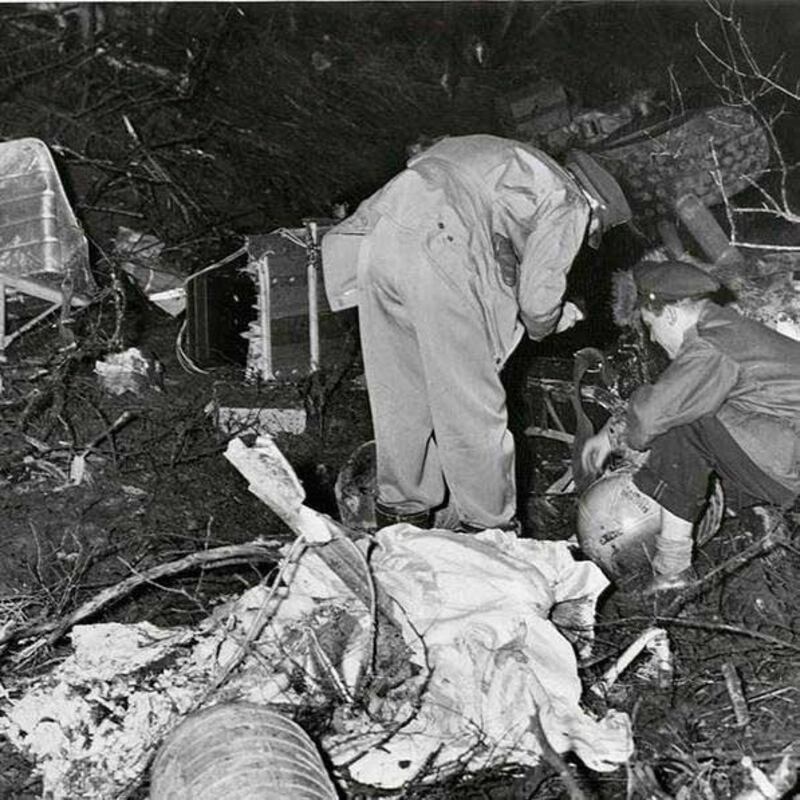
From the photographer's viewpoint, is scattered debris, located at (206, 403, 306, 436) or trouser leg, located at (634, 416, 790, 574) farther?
scattered debris, located at (206, 403, 306, 436)

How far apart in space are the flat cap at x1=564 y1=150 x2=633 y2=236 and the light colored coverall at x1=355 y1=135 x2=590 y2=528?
12cm

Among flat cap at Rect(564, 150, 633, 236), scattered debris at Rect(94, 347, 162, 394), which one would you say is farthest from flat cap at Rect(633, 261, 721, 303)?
scattered debris at Rect(94, 347, 162, 394)

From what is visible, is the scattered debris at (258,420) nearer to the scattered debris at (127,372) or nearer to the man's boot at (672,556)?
the scattered debris at (127,372)

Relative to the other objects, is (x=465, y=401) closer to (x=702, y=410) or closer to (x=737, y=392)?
(x=702, y=410)

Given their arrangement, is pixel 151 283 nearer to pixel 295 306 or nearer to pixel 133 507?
pixel 295 306

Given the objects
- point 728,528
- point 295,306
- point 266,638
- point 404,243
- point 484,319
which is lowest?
point 728,528

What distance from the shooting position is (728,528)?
5809 mm

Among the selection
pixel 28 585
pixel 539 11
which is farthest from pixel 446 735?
pixel 539 11

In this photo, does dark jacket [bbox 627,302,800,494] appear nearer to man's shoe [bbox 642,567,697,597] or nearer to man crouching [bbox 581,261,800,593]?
man crouching [bbox 581,261,800,593]

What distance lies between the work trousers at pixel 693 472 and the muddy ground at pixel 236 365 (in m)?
0.38

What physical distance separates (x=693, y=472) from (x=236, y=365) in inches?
140

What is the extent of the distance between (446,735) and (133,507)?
9.03 ft

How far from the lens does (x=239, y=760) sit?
3.07 m

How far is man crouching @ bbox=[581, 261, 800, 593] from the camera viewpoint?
16.0 ft
